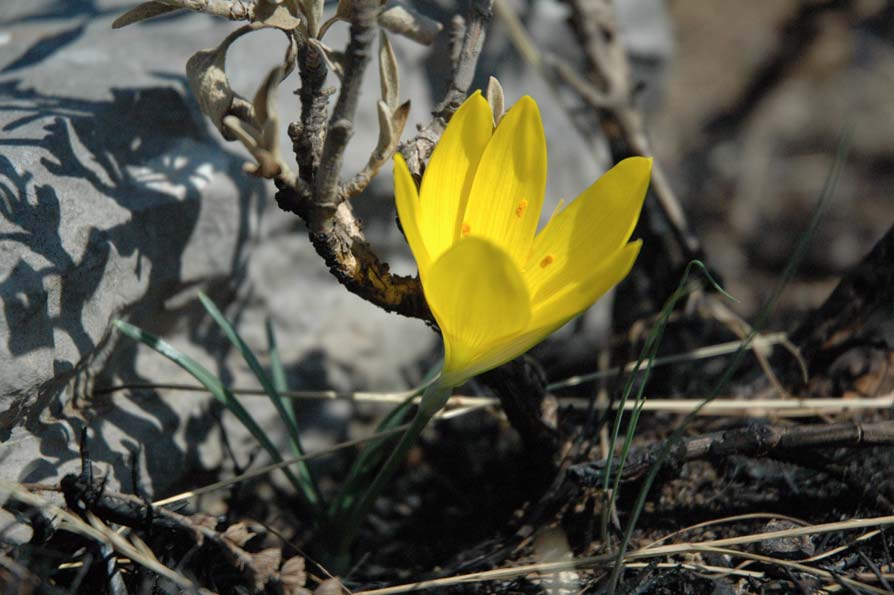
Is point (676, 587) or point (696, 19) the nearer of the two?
point (676, 587)

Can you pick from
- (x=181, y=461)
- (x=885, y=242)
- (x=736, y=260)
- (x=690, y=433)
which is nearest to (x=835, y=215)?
(x=736, y=260)

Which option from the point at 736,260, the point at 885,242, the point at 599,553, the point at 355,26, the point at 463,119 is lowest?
the point at 736,260

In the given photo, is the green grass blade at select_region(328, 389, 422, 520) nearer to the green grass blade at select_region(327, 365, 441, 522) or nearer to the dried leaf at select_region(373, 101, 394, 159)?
the green grass blade at select_region(327, 365, 441, 522)

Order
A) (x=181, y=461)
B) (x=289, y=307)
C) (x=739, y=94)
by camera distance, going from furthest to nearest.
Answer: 1. (x=739, y=94)
2. (x=289, y=307)
3. (x=181, y=461)

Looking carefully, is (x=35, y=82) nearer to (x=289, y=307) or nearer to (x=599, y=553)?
(x=289, y=307)

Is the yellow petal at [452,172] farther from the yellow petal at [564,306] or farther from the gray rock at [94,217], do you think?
the gray rock at [94,217]

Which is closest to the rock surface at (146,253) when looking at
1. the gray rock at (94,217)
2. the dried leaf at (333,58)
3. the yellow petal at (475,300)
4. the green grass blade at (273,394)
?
the gray rock at (94,217)

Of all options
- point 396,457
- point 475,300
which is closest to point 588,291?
point 475,300

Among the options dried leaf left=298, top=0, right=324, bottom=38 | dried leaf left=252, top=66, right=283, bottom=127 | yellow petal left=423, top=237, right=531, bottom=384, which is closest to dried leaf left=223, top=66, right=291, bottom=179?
dried leaf left=252, top=66, right=283, bottom=127
